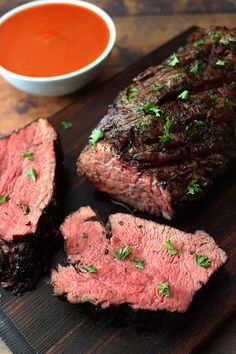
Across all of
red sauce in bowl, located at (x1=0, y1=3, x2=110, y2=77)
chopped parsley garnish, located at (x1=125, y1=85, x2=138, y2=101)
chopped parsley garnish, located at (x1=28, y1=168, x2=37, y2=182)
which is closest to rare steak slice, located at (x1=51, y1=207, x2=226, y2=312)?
chopped parsley garnish, located at (x1=28, y1=168, x2=37, y2=182)

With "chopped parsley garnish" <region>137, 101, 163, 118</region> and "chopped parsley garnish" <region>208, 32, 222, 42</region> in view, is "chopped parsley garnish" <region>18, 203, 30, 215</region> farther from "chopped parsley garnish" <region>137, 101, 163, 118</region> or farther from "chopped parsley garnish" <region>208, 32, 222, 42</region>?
"chopped parsley garnish" <region>208, 32, 222, 42</region>

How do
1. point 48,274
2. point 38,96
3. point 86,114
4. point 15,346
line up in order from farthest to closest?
point 38,96 < point 86,114 < point 48,274 < point 15,346

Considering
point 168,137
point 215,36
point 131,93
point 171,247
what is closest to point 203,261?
point 171,247

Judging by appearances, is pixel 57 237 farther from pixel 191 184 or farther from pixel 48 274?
pixel 191 184

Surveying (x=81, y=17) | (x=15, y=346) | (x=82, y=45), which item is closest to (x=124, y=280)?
(x=15, y=346)

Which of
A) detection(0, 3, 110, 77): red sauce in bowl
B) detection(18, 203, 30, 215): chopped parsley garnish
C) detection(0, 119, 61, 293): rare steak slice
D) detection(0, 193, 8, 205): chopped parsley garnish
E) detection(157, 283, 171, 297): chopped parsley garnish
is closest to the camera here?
detection(157, 283, 171, 297): chopped parsley garnish
